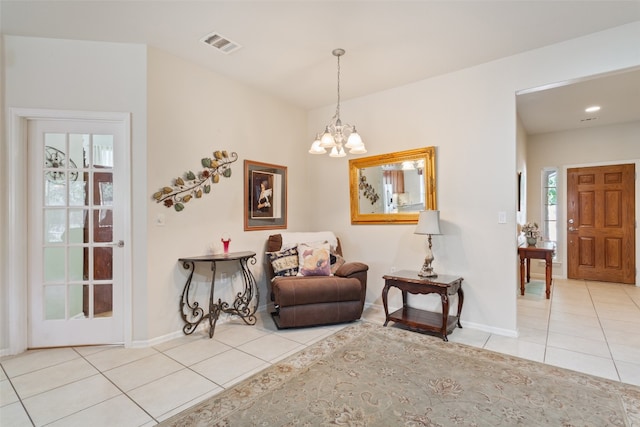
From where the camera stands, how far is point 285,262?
3588mm

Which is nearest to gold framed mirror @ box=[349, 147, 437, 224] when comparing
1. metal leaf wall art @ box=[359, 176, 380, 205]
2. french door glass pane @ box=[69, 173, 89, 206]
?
metal leaf wall art @ box=[359, 176, 380, 205]

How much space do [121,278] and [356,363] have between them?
2.26 meters

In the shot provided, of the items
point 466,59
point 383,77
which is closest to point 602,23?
point 466,59

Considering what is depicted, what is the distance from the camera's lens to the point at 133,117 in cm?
287

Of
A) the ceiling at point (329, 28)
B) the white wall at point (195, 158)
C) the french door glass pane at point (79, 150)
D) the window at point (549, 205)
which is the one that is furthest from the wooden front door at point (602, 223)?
the french door glass pane at point (79, 150)

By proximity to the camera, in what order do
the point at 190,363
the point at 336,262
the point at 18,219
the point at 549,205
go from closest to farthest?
the point at 190,363, the point at 18,219, the point at 336,262, the point at 549,205

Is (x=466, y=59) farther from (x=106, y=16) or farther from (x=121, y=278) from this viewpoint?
(x=121, y=278)

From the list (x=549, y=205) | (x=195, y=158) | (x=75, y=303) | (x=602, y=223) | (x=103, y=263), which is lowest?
(x=75, y=303)

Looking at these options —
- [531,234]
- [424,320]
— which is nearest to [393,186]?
[424,320]

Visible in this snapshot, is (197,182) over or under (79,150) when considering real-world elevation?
under

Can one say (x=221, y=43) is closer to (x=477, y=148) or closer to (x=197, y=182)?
(x=197, y=182)

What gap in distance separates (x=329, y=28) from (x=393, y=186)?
1924 mm

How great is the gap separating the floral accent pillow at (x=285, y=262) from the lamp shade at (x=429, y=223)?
1.44 m

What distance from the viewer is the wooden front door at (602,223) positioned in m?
5.15
